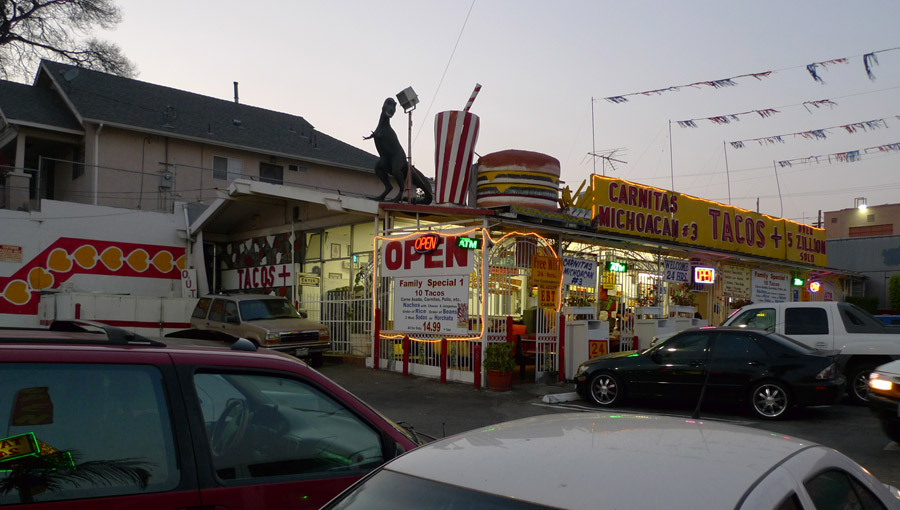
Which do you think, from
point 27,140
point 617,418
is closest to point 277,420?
point 617,418

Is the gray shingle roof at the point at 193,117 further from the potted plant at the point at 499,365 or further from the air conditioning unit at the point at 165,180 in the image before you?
the potted plant at the point at 499,365

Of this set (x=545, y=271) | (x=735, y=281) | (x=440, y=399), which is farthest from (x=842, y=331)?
(x=735, y=281)

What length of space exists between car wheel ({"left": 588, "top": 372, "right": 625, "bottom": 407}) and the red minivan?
927 centimetres

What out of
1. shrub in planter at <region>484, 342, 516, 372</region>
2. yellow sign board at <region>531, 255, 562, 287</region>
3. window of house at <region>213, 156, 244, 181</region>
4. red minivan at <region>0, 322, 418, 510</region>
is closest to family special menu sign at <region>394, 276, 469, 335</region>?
shrub in planter at <region>484, 342, 516, 372</region>

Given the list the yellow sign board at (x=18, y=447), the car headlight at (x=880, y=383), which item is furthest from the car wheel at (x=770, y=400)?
the yellow sign board at (x=18, y=447)

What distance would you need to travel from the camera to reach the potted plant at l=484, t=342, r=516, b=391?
13.9 meters

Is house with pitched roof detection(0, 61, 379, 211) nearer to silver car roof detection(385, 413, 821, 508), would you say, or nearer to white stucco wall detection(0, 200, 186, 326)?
white stucco wall detection(0, 200, 186, 326)

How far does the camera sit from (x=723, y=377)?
11453 mm

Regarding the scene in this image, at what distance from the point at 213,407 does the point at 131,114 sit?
24197 mm

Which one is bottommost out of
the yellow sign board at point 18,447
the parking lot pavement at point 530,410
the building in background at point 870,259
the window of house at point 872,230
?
the parking lot pavement at point 530,410

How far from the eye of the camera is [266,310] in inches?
667

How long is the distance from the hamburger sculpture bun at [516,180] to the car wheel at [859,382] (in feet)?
22.5

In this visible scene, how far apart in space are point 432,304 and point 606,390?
4.18m

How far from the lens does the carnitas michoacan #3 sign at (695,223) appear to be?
1838 cm
